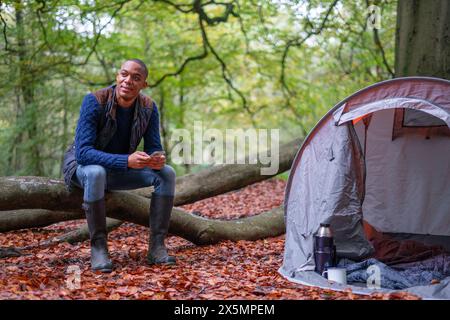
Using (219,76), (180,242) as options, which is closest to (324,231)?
(180,242)

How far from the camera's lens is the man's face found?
3939mm

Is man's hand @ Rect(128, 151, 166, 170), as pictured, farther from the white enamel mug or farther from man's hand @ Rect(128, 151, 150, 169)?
the white enamel mug

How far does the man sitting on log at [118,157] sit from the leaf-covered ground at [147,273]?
0.27 meters

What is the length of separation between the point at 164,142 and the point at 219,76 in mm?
Answer: 2112

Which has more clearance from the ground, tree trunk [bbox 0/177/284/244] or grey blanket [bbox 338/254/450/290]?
tree trunk [bbox 0/177/284/244]

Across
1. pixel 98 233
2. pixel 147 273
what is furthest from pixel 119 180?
pixel 147 273

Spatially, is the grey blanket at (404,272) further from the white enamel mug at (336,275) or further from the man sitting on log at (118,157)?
the man sitting on log at (118,157)

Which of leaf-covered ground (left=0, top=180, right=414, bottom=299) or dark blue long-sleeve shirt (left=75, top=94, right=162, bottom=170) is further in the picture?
dark blue long-sleeve shirt (left=75, top=94, right=162, bottom=170)

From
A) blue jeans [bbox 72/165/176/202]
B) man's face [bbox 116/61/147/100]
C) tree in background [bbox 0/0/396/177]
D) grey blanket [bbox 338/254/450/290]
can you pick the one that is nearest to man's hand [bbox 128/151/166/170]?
blue jeans [bbox 72/165/176/202]

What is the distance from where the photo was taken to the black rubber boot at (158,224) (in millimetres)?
4145

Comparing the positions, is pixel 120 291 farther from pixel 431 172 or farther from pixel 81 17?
pixel 81 17

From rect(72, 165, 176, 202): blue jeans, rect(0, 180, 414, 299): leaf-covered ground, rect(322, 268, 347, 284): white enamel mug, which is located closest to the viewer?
rect(0, 180, 414, 299): leaf-covered ground

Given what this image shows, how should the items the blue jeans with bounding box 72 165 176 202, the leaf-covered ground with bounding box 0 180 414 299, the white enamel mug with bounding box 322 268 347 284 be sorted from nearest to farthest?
1. the leaf-covered ground with bounding box 0 180 414 299
2. the white enamel mug with bounding box 322 268 347 284
3. the blue jeans with bounding box 72 165 176 202

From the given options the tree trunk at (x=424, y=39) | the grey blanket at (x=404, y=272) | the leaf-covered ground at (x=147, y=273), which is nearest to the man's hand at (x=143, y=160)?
the leaf-covered ground at (x=147, y=273)
